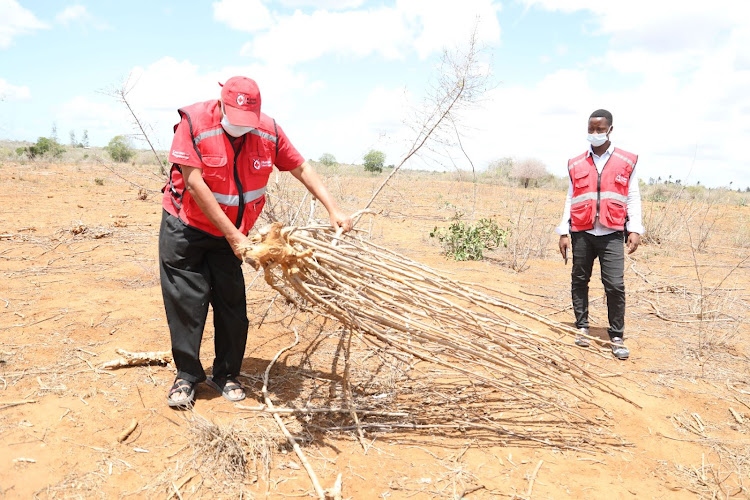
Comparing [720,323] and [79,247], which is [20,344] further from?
[720,323]

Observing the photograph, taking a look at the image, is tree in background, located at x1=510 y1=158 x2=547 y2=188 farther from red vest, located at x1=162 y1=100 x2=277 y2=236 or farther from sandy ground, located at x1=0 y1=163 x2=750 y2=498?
red vest, located at x1=162 y1=100 x2=277 y2=236

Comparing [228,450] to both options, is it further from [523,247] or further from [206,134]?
[523,247]

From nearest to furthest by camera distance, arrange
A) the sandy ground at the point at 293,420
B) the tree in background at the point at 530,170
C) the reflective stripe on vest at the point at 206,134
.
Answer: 1. the sandy ground at the point at 293,420
2. the reflective stripe on vest at the point at 206,134
3. the tree in background at the point at 530,170

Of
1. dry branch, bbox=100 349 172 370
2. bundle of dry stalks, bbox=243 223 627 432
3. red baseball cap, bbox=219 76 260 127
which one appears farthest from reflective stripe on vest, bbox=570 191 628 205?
dry branch, bbox=100 349 172 370

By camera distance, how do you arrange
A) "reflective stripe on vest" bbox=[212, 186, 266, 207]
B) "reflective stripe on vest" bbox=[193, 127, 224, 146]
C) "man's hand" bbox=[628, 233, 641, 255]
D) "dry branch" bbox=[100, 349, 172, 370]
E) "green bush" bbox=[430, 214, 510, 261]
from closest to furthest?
"reflective stripe on vest" bbox=[193, 127, 224, 146] < "reflective stripe on vest" bbox=[212, 186, 266, 207] < "dry branch" bbox=[100, 349, 172, 370] < "man's hand" bbox=[628, 233, 641, 255] < "green bush" bbox=[430, 214, 510, 261]

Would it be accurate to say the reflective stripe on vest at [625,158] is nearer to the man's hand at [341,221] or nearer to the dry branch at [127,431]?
the man's hand at [341,221]

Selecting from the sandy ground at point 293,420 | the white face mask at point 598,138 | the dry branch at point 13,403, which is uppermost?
the white face mask at point 598,138

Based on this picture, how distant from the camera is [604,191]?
3459mm

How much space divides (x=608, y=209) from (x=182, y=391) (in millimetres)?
3031

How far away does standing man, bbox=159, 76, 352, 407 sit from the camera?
2.12m

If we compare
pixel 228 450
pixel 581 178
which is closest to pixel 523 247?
pixel 581 178

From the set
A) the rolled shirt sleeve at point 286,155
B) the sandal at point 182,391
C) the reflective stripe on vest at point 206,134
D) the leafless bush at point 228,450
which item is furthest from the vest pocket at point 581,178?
the sandal at point 182,391

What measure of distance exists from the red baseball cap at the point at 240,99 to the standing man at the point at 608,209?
2.55 m

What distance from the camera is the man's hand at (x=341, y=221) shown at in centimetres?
231
